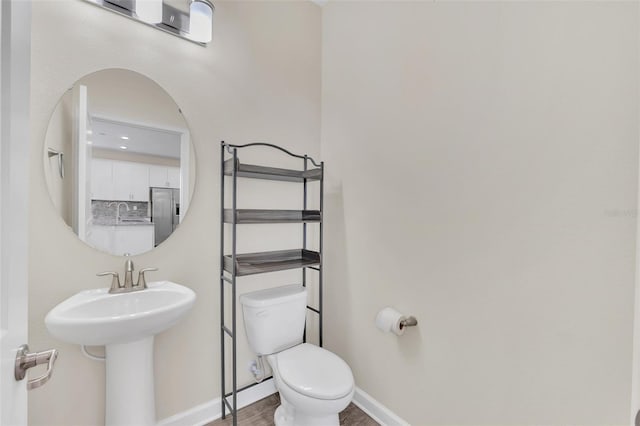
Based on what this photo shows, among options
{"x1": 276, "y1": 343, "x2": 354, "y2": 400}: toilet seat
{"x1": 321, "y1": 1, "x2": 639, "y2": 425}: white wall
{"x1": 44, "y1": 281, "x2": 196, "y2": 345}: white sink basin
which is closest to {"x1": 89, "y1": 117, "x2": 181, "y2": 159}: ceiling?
{"x1": 44, "y1": 281, "x2": 196, "y2": 345}: white sink basin

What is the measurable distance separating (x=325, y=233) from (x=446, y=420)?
1239mm

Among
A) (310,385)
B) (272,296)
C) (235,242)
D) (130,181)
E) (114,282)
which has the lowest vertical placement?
(310,385)

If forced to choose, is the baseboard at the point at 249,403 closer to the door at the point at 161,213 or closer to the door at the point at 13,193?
the door at the point at 161,213

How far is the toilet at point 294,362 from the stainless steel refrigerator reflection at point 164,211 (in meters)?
0.56

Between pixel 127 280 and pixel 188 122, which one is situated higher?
pixel 188 122

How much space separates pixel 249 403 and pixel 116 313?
1027mm

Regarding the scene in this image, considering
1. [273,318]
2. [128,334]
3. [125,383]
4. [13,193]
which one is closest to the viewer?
[13,193]

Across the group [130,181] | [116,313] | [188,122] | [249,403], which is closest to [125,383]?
[116,313]

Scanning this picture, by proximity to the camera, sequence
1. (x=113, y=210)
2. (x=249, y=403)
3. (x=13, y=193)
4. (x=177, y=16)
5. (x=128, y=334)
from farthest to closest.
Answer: (x=249, y=403) → (x=177, y=16) → (x=113, y=210) → (x=128, y=334) → (x=13, y=193)

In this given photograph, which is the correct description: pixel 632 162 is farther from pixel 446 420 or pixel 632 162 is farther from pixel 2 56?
pixel 2 56

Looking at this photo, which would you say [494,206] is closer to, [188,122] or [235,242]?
[235,242]

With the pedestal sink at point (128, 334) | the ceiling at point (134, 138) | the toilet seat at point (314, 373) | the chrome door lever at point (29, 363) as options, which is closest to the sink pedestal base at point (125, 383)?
the pedestal sink at point (128, 334)

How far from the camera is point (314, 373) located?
4.55ft

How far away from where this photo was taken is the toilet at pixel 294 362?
126cm
